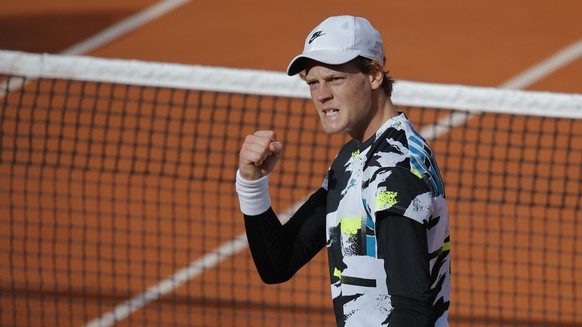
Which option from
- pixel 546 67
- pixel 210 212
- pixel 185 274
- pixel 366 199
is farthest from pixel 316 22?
pixel 366 199

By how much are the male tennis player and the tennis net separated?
3.20m

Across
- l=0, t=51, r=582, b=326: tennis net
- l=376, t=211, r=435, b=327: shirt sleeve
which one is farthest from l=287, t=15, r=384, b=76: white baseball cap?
l=0, t=51, r=582, b=326: tennis net

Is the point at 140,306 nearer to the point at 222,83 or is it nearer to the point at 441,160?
the point at 222,83

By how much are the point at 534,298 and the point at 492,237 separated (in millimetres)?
857

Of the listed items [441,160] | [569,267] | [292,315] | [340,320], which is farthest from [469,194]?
[340,320]

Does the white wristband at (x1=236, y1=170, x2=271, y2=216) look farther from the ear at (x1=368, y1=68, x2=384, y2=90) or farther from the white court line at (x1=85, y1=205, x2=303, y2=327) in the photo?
the white court line at (x1=85, y1=205, x2=303, y2=327)

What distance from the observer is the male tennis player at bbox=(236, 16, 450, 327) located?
9.52 feet

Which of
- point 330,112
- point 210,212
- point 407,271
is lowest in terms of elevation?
point 407,271

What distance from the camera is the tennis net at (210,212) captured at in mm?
6863

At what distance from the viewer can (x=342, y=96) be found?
320 cm

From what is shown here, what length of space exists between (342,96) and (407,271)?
64 centimetres

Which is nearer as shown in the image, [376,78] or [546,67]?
[376,78]

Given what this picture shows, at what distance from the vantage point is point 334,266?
326cm

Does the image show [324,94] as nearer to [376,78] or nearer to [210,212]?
[376,78]
